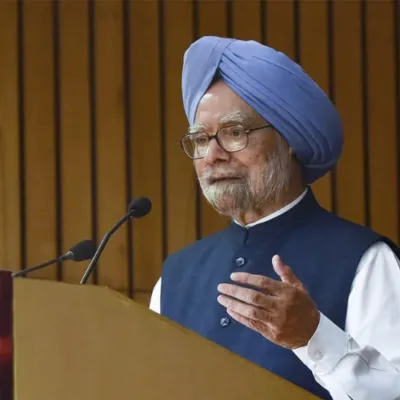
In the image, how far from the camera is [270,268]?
1.91 meters

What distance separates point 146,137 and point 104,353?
8.74ft

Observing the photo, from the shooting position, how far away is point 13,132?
12.2 ft

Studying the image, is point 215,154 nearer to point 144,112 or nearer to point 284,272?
point 284,272

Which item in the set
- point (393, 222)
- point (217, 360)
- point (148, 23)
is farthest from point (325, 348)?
point (148, 23)

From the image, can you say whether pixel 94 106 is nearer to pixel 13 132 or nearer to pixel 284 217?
pixel 13 132

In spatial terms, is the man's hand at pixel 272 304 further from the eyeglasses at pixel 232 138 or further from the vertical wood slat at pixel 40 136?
the vertical wood slat at pixel 40 136

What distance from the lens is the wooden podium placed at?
1.06 m

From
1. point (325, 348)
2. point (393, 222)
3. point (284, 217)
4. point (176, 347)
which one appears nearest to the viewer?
point (176, 347)

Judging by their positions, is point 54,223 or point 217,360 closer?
point 217,360

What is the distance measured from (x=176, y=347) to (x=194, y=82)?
0.95 metres

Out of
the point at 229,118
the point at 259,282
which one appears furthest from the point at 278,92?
the point at 259,282

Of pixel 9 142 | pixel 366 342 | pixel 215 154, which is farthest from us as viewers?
pixel 9 142

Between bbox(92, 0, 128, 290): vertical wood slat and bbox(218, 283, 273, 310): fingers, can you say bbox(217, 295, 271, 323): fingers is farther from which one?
bbox(92, 0, 128, 290): vertical wood slat

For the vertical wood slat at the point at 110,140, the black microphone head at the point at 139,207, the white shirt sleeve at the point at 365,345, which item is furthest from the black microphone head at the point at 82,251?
the vertical wood slat at the point at 110,140
